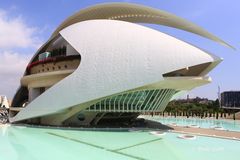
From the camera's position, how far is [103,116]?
2542cm

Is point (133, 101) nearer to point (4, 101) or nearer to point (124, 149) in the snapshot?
point (124, 149)

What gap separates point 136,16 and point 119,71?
857 cm

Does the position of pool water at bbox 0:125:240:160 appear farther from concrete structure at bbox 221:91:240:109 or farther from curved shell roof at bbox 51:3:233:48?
concrete structure at bbox 221:91:240:109

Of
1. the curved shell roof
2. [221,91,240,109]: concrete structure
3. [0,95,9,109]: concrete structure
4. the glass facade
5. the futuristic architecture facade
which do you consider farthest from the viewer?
[221,91,240,109]: concrete structure

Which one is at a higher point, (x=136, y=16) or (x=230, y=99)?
(x=136, y=16)

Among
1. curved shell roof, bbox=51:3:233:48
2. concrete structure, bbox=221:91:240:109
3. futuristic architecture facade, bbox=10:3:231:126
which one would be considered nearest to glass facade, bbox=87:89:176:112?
futuristic architecture facade, bbox=10:3:231:126

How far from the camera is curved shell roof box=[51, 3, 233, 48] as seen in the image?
81.9 ft

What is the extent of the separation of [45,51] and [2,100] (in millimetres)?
26615

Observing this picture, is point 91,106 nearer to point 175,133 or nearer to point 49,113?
point 49,113

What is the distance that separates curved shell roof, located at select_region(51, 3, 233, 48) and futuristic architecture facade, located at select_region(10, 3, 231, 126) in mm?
98

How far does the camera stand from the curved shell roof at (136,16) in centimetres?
2497

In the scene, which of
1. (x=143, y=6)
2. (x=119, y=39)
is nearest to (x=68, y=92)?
(x=119, y=39)

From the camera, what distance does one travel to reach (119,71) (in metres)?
21.3

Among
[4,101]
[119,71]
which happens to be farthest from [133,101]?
[4,101]
